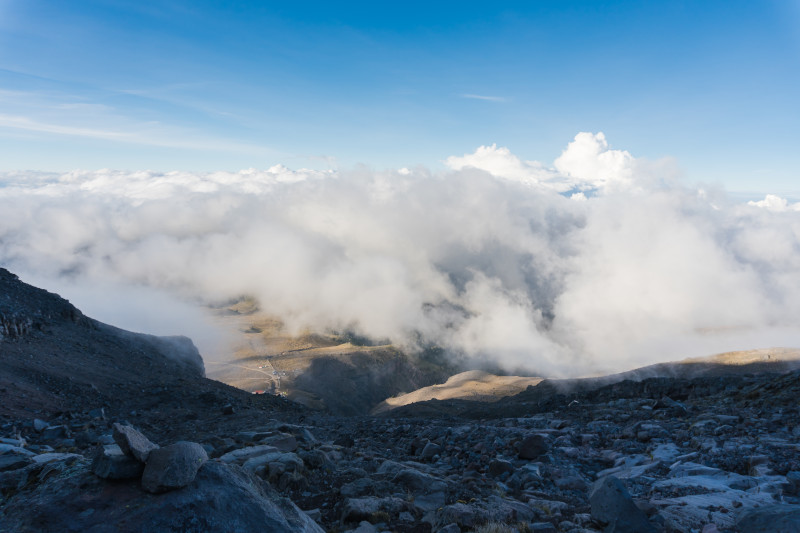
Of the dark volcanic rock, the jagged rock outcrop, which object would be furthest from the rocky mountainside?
the jagged rock outcrop

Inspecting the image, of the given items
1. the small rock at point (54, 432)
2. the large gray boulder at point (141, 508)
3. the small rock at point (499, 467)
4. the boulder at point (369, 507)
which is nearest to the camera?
the large gray boulder at point (141, 508)

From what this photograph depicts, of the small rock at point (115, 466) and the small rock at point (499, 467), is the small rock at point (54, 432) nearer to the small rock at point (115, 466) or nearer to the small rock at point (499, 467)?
the small rock at point (115, 466)

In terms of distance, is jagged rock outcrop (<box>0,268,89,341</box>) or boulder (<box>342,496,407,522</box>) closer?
boulder (<box>342,496,407,522</box>)

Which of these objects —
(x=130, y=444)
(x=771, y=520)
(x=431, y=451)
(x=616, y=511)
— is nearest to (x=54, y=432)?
(x=431, y=451)

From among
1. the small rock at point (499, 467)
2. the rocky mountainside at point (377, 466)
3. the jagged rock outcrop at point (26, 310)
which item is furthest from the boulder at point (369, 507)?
the jagged rock outcrop at point (26, 310)

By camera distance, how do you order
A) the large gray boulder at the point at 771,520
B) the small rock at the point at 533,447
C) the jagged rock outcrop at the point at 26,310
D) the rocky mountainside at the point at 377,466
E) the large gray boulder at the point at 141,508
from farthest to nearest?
the jagged rock outcrop at the point at 26,310
the small rock at the point at 533,447
the large gray boulder at the point at 771,520
the rocky mountainside at the point at 377,466
the large gray boulder at the point at 141,508

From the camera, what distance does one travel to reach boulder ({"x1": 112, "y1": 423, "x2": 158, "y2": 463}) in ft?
22.4

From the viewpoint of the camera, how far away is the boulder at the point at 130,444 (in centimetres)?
682

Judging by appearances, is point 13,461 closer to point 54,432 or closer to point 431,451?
point 54,432

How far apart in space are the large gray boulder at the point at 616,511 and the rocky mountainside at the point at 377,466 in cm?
3

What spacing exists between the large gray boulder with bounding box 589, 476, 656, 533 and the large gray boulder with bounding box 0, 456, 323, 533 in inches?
221

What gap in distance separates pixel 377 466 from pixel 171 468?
394 inches

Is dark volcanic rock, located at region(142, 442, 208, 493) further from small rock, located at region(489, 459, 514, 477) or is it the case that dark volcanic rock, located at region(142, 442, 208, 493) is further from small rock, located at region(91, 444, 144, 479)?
small rock, located at region(489, 459, 514, 477)

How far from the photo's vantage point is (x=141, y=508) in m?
6.32
